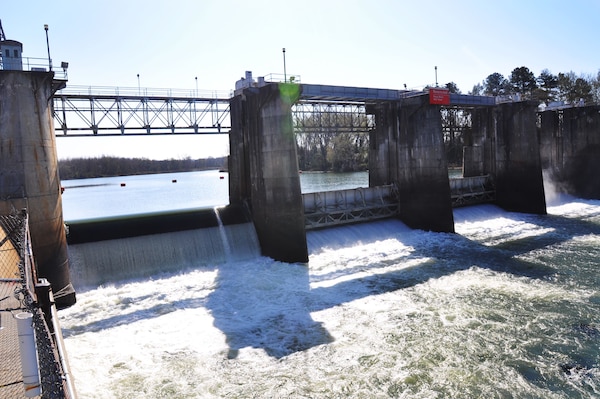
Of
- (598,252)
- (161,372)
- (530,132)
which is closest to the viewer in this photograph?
(161,372)

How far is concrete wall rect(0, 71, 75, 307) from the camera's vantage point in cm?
1584

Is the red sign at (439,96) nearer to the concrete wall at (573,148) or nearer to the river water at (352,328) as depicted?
the river water at (352,328)

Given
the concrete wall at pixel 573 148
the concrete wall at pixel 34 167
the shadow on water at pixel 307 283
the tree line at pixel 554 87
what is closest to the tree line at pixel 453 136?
the tree line at pixel 554 87

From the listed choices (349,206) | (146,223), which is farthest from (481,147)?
(146,223)

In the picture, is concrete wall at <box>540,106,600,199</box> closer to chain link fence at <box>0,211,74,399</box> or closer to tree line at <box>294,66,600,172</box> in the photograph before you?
tree line at <box>294,66,600,172</box>

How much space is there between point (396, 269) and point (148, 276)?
11.1m

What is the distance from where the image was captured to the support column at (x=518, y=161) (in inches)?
1367

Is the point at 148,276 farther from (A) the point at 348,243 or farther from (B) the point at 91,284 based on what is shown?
(A) the point at 348,243

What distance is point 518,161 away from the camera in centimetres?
3550

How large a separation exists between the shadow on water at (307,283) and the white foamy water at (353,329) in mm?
77

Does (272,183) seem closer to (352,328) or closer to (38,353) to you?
(352,328)

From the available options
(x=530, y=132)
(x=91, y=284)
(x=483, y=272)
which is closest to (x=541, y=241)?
(x=483, y=272)

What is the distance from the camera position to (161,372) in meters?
11.6

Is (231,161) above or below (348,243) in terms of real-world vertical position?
above
